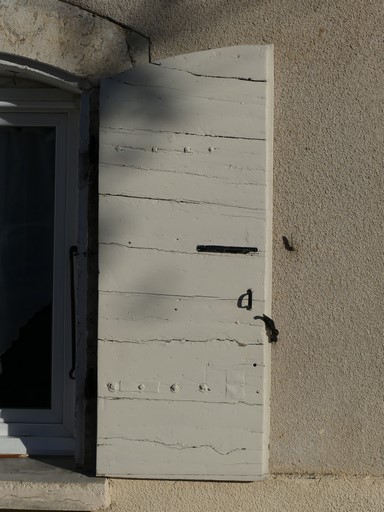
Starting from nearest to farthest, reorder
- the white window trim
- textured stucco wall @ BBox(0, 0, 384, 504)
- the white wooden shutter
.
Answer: the white wooden shutter
textured stucco wall @ BBox(0, 0, 384, 504)
the white window trim

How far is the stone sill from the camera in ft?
11.1

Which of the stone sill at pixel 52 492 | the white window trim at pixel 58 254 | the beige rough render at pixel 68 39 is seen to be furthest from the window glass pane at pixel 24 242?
the stone sill at pixel 52 492

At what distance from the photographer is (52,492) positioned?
11.1 feet

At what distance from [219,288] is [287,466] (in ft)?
2.47

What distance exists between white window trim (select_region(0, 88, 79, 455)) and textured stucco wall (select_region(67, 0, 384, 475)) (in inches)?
18.1

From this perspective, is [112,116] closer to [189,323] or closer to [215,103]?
[215,103]

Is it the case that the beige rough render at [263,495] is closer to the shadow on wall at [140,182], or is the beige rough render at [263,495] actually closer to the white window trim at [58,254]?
the white window trim at [58,254]

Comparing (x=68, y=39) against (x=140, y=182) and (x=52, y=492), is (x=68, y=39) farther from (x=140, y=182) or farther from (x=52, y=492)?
(x=52, y=492)

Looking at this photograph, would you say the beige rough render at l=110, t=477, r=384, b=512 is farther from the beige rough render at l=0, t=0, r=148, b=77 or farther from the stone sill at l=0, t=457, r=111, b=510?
the beige rough render at l=0, t=0, r=148, b=77

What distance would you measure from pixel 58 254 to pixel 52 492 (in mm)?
966

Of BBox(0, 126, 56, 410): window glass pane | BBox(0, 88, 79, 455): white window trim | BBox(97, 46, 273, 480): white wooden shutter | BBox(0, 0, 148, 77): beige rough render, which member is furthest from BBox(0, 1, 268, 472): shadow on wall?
BBox(0, 126, 56, 410): window glass pane

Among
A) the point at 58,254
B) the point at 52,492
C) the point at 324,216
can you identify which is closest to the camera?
the point at 52,492

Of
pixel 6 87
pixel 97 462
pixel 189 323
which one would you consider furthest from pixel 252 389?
pixel 6 87

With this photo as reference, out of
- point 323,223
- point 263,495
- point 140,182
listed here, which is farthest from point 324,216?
point 263,495
